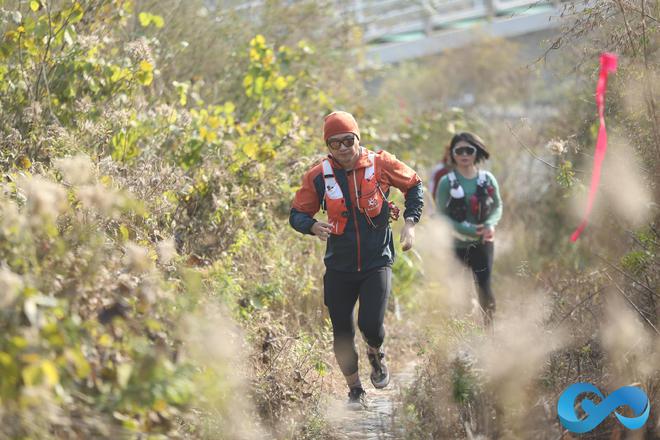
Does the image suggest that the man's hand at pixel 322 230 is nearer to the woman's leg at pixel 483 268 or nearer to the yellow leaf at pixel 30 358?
the woman's leg at pixel 483 268

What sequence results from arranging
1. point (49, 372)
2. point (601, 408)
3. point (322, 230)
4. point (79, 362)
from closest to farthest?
point (49, 372) < point (79, 362) < point (601, 408) < point (322, 230)

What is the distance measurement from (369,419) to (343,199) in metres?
1.23

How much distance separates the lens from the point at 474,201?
24.4ft

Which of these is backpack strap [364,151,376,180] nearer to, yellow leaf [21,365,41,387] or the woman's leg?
the woman's leg

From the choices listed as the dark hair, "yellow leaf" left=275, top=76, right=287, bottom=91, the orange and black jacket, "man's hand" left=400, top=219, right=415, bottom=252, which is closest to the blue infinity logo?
"man's hand" left=400, top=219, right=415, bottom=252

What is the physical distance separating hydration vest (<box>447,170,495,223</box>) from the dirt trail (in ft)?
5.52

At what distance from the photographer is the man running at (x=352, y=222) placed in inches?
217

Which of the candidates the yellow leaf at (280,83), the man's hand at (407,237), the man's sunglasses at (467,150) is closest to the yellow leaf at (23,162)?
the man's hand at (407,237)

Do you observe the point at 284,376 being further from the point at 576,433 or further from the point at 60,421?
the point at 60,421

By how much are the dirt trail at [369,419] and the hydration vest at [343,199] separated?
96 cm

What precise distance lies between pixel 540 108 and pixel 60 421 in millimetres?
10619

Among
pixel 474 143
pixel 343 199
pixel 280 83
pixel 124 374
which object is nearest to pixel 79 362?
pixel 124 374

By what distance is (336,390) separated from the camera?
250 inches

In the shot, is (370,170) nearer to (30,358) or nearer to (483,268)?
(483,268)
